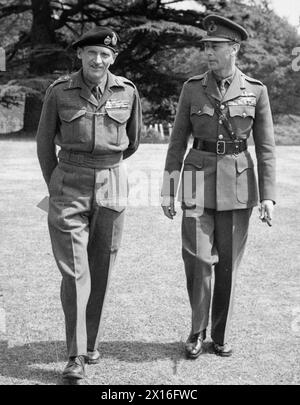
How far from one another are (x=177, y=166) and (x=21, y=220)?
5273 millimetres

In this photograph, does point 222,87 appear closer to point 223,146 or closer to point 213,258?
point 223,146

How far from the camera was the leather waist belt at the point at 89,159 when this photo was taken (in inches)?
168

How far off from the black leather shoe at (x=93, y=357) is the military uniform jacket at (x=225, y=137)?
1.15 meters

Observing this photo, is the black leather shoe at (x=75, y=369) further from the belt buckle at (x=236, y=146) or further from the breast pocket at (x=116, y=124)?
the belt buckle at (x=236, y=146)

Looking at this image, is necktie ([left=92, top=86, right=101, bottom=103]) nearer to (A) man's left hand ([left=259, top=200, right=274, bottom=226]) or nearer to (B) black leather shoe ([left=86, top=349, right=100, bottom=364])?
(A) man's left hand ([left=259, top=200, right=274, bottom=226])

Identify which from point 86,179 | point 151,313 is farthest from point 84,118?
point 151,313

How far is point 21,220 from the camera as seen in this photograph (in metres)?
9.63

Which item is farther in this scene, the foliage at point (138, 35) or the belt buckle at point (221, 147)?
the foliage at point (138, 35)

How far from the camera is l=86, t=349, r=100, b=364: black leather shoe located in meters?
4.41

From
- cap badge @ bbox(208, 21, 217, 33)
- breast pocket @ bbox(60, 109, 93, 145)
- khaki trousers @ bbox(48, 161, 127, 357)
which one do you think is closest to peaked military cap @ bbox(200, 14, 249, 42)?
cap badge @ bbox(208, 21, 217, 33)

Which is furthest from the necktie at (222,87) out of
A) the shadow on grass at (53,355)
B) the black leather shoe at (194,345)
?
the shadow on grass at (53,355)

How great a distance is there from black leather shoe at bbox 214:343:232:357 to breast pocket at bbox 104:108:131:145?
1.50 m
